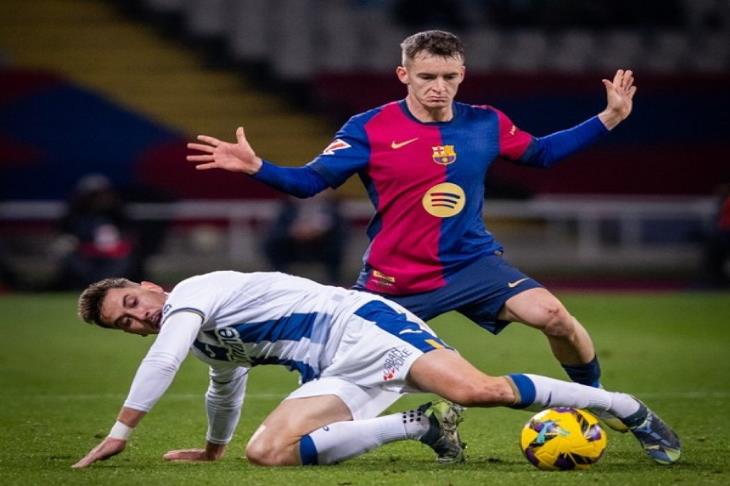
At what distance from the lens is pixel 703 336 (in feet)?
44.8

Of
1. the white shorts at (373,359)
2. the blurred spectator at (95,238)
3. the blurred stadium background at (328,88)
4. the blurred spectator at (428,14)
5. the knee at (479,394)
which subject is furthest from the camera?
the blurred spectator at (428,14)

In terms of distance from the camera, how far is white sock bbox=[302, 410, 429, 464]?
6508mm

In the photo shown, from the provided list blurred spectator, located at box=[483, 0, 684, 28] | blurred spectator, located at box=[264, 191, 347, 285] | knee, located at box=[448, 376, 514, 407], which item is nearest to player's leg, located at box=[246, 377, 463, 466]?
knee, located at box=[448, 376, 514, 407]

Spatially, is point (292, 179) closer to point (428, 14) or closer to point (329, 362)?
point (329, 362)

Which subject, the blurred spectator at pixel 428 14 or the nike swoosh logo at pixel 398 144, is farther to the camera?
the blurred spectator at pixel 428 14

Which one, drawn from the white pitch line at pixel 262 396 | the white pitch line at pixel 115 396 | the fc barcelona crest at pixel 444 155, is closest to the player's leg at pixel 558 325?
the fc barcelona crest at pixel 444 155

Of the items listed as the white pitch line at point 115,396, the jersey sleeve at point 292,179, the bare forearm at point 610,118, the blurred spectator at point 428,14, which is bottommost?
the white pitch line at point 115,396

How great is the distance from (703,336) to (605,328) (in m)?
1.10

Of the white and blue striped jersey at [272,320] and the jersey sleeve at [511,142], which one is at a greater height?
the jersey sleeve at [511,142]

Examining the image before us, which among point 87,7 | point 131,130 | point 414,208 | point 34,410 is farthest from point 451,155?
point 87,7

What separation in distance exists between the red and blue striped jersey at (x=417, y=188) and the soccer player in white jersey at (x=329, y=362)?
492mm

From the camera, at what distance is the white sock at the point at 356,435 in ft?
21.4

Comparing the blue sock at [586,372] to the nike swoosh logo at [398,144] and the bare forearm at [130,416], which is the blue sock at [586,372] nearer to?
the nike swoosh logo at [398,144]

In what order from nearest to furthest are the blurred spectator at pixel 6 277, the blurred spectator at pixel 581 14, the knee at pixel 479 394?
the knee at pixel 479 394, the blurred spectator at pixel 6 277, the blurred spectator at pixel 581 14
